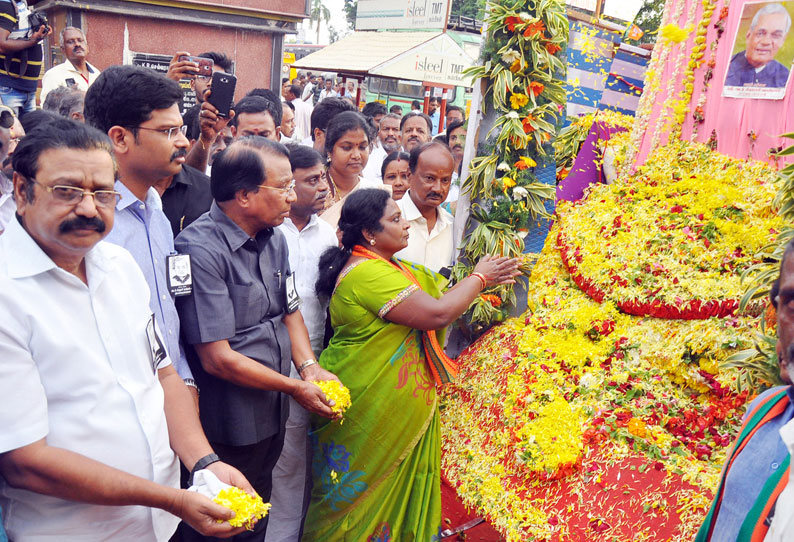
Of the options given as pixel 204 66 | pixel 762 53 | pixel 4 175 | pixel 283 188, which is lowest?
pixel 4 175

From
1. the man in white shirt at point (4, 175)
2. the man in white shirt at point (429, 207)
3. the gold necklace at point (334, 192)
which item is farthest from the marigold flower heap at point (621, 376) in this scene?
the man in white shirt at point (4, 175)

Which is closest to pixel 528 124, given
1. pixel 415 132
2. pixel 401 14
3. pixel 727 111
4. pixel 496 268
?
pixel 496 268

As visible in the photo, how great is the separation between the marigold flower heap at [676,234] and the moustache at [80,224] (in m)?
2.90

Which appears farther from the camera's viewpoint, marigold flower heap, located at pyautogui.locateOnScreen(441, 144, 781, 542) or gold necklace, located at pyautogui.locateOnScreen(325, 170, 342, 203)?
gold necklace, located at pyautogui.locateOnScreen(325, 170, 342, 203)

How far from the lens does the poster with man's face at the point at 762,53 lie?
3.86 metres

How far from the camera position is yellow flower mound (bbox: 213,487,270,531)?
1.95 meters

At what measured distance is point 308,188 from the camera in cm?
368

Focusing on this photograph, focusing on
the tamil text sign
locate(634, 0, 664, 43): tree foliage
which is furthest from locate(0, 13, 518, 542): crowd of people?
the tamil text sign

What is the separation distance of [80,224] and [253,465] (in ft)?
5.11

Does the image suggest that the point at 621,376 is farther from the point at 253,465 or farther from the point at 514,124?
the point at 253,465

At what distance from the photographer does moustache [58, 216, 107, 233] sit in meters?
4.31

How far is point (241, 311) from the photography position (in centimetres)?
281

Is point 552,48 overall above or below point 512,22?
below

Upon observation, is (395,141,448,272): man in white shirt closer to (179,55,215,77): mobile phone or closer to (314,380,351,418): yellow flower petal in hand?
(314,380,351,418): yellow flower petal in hand
